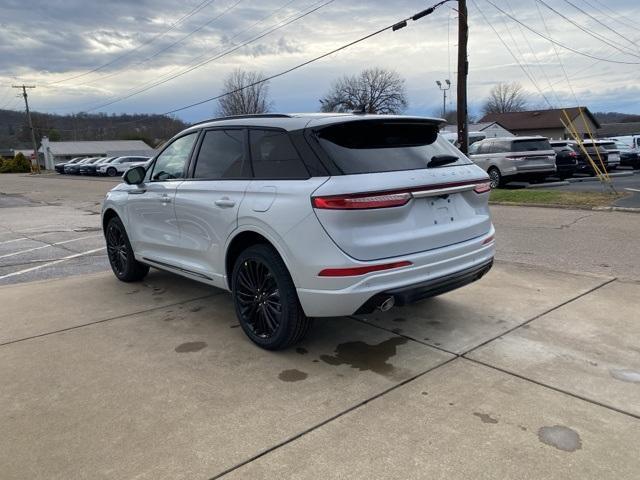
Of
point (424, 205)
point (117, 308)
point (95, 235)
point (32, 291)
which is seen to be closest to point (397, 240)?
point (424, 205)

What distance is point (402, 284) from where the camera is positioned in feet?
11.4

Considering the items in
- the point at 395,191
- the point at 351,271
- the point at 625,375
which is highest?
the point at 395,191

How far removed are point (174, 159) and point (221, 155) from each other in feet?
3.04

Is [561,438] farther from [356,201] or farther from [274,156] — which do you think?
[274,156]

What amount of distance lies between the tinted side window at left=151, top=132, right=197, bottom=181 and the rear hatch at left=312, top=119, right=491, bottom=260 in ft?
5.82

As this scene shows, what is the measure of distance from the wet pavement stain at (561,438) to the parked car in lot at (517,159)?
15.3m

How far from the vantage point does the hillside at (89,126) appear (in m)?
64.0

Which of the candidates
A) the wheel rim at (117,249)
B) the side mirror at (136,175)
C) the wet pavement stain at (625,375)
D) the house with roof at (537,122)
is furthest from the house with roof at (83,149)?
the wet pavement stain at (625,375)

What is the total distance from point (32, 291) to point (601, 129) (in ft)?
320

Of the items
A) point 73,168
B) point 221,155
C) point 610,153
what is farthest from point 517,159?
point 73,168

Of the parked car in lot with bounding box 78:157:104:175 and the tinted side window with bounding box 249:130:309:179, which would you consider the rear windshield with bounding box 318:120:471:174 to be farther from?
the parked car in lot with bounding box 78:157:104:175

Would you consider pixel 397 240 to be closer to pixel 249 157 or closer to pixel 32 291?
pixel 249 157

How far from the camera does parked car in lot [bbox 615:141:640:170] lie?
25.6m

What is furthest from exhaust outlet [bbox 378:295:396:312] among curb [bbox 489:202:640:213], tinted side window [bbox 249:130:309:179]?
curb [bbox 489:202:640:213]
